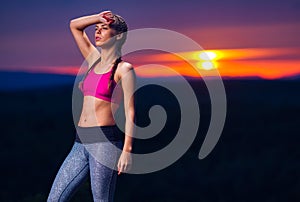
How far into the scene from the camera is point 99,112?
6.03 m

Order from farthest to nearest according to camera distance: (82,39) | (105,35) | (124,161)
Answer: (82,39), (105,35), (124,161)

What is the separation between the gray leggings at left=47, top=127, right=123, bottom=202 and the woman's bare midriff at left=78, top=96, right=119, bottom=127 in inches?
8.0

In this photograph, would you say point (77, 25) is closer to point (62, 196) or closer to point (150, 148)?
point (62, 196)

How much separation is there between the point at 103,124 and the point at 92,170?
468 millimetres

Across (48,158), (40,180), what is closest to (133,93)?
(40,180)

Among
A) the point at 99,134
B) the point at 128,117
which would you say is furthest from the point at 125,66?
the point at 99,134

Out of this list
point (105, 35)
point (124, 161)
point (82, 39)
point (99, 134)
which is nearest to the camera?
point (124, 161)

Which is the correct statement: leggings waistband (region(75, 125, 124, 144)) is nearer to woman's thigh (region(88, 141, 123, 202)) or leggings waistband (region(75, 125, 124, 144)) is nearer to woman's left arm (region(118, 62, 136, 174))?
woman's thigh (region(88, 141, 123, 202))

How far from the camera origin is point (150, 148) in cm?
1795

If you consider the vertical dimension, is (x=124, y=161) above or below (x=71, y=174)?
above

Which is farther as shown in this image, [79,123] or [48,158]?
[48,158]

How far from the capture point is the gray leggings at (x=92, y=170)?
6.04m

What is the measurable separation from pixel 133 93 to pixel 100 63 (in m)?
0.53

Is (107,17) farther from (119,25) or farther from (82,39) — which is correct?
(82,39)
